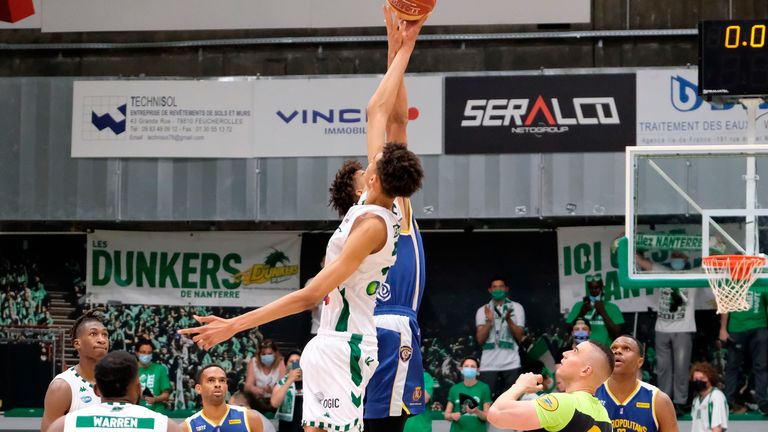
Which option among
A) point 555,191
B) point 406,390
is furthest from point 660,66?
point 406,390

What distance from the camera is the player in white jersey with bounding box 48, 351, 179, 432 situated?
467 cm

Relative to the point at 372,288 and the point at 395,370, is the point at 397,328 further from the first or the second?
the point at 372,288

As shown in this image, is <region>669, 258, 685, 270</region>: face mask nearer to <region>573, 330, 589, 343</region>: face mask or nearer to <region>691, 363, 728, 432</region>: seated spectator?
<region>691, 363, 728, 432</region>: seated spectator

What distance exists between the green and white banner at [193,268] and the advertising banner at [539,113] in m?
2.94

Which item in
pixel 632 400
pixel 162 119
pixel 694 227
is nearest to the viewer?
pixel 632 400

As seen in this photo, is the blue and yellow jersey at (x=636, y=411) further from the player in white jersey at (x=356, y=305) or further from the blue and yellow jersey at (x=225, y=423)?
the blue and yellow jersey at (x=225, y=423)

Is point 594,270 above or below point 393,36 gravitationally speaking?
below

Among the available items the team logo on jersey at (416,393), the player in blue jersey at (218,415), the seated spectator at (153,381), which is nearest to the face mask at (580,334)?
the seated spectator at (153,381)

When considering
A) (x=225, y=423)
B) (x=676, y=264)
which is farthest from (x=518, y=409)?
(x=676, y=264)

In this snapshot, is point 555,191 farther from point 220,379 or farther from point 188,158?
point 220,379

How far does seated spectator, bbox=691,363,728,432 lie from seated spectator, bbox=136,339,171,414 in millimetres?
6333

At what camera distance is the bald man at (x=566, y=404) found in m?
5.19

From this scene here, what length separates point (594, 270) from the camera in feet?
50.4

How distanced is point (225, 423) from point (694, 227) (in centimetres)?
520
